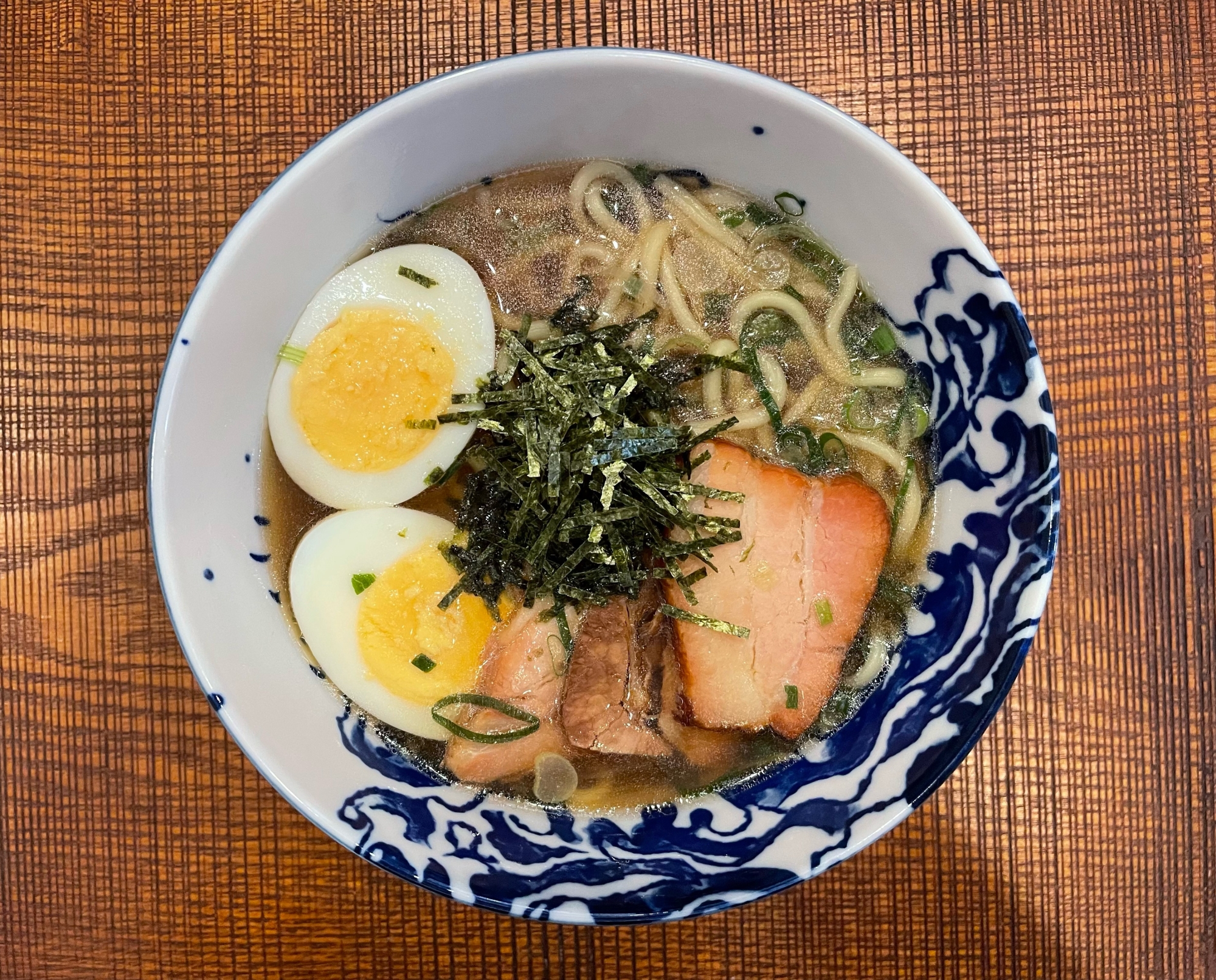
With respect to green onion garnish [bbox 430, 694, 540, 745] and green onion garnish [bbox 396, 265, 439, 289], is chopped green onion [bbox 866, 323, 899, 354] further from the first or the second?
green onion garnish [bbox 430, 694, 540, 745]

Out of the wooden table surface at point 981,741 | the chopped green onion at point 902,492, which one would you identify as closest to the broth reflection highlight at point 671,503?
the chopped green onion at point 902,492

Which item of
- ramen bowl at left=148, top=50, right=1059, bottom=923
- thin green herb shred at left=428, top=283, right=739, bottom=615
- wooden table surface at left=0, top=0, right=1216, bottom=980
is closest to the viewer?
ramen bowl at left=148, top=50, right=1059, bottom=923

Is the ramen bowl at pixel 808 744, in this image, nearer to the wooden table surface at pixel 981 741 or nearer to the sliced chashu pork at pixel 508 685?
the sliced chashu pork at pixel 508 685

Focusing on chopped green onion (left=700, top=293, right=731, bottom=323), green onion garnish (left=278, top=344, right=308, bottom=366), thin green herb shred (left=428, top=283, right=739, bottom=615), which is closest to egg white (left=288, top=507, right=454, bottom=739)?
thin green herb shred (left=428, top=283, right=739, bottom=615)

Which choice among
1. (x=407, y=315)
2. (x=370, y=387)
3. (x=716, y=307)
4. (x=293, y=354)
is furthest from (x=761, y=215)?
(x=293, y=354)

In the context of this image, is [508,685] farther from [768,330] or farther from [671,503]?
[768,330]

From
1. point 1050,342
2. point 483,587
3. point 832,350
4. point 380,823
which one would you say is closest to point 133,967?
point 380,823
